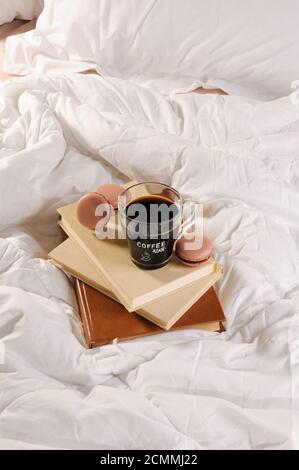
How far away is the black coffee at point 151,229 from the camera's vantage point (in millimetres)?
770

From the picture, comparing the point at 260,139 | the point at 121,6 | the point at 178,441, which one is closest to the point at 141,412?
the point at 178,441

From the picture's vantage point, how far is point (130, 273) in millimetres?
798

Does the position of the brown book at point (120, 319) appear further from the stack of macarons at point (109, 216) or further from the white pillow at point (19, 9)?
the white pillow at point (19, 9)

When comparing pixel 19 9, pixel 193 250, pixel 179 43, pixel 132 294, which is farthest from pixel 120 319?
pixel 19 9

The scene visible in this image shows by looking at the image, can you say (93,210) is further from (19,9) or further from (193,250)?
(19,9)

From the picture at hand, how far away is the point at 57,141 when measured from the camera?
1.04 meters

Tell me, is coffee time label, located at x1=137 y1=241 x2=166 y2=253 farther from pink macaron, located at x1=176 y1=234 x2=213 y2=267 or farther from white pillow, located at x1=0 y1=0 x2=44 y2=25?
white pillow, located at x1=0 y1=0 x2=44 y2=25

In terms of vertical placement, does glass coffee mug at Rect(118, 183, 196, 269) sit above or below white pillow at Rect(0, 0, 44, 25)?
below

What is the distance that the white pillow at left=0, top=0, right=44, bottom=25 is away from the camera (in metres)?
1.71

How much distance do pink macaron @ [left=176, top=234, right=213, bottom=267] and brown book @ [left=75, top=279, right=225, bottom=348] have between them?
0.18 ft

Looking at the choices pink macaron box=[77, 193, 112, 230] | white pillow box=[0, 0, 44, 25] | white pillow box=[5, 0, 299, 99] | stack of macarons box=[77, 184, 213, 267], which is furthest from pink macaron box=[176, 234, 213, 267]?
white pillow box=[0, 0, 44, 25]

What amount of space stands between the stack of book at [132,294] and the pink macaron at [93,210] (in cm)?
4

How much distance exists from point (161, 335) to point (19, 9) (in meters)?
1.35
